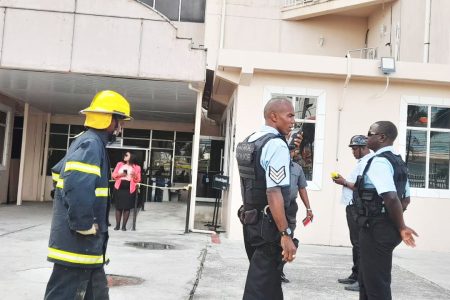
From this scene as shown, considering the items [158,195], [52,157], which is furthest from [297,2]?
[52,157]

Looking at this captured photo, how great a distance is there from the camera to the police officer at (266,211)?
3387 mm

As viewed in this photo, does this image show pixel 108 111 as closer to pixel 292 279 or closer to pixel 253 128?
pixel 292 279

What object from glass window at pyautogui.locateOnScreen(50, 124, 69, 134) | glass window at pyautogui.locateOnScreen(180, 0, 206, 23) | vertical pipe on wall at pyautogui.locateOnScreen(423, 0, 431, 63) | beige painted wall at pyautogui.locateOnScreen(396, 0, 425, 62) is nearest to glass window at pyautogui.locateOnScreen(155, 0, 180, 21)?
glass window at pyautogui.locateOnScreen(180, 0, 206, 23)

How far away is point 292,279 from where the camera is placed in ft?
20.6

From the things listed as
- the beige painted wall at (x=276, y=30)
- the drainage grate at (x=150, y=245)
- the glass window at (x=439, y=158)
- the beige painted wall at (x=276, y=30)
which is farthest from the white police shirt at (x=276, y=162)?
the beige painted wall at (x=276, y=30)

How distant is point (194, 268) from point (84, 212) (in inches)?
152

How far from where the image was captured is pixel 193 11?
18.2m

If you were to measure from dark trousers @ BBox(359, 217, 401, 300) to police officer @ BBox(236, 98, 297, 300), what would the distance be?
80 centimetres

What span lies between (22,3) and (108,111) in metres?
8.01

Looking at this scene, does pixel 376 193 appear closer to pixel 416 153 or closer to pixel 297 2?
pixel 416 153

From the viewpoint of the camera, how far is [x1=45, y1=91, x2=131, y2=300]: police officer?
3.08m

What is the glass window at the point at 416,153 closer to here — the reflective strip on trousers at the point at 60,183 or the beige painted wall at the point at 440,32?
the beige painted wall at the point at 440,32

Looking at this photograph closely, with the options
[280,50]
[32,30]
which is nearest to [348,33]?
[280,50]

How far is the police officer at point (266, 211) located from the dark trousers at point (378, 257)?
799 mm
